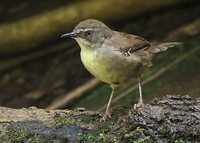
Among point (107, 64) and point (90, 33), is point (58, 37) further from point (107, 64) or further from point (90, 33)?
point (107, 64)

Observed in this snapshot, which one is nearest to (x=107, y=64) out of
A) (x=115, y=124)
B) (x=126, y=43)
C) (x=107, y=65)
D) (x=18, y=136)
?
(x=107, y=65)

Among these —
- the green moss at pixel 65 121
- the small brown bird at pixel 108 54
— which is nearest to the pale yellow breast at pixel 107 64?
the small brown bird at pixel 108 54

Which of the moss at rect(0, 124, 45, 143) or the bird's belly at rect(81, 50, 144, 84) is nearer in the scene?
the moss at rect(0, 124, 45, 143)

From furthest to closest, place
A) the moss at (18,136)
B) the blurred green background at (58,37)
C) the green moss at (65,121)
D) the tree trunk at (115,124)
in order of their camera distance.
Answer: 1. the blurred green background at (58,37)
2. the green moss at (65,121)
3. the moss at (18,136)
4. the tree trunk at (115,124)

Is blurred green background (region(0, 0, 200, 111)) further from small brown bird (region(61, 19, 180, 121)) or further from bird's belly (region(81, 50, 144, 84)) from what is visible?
bird's belly (region(81, 50, 144, 84))

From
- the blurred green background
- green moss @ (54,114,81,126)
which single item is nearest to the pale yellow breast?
green moss @ (54,114,81,126)

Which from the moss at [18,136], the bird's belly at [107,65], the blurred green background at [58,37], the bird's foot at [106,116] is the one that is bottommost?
the moss at [18,136]

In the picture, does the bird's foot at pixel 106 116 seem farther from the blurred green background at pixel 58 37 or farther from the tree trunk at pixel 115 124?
the blurred green background at pixel 58 37
